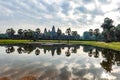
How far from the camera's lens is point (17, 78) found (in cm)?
1997

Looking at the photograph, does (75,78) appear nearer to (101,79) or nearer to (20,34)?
(101,79)

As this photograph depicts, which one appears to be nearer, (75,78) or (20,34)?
(75,78)

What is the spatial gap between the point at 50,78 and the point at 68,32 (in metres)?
180

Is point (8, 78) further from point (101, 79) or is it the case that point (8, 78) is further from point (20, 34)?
point (20, 34)

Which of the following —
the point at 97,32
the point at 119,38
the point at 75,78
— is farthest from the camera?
the point at 97,32

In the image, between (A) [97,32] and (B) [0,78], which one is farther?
(A) [97,32]

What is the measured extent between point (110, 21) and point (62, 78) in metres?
138

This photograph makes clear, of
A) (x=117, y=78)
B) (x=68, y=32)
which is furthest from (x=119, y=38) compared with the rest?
(x=117, y=78)

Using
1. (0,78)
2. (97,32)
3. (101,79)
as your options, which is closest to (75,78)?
(101,79)

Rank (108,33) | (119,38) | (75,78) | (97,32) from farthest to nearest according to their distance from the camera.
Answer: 1. (97,32)
2. (108,33)
3. (119,38)
4. (75,78)

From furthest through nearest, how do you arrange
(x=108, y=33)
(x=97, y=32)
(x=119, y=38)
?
(x=97, y=32)
(x=108, y=33)
(x=119, y=38)

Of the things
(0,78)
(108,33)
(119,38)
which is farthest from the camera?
(108,33)

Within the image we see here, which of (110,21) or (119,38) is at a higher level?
(110,21)

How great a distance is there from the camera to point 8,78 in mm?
19750
